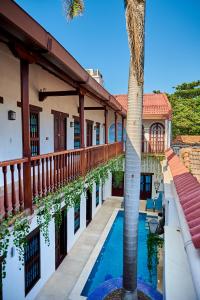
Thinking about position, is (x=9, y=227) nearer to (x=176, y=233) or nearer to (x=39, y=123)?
(x=176, y=233)

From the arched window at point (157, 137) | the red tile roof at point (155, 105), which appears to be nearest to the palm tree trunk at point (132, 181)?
the red tile roof at point (155, 105)

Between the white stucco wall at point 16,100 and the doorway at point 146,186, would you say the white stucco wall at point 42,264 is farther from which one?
the doorway at point 146,186

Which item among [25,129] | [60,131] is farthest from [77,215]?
[25,129]

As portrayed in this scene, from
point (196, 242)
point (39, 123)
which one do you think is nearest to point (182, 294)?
point (196, 242)

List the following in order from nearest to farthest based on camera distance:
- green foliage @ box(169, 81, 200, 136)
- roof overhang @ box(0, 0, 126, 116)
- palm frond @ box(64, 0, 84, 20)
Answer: roof overhang @ box(0, 0, 126, 116) → palm frond @ box(64, 0, 84, 20) → green foliage @ box(169, 81, 200, 136)

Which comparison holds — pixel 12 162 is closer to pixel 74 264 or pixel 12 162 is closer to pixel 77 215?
pixel 74 264

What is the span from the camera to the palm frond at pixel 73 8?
5961 mm

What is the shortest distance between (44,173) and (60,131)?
4914mm

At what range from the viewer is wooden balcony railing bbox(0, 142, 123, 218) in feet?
14.0

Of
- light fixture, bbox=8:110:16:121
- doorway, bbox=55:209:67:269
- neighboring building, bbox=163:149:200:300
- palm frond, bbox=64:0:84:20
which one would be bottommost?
doorway, bbox=55:209:67:269

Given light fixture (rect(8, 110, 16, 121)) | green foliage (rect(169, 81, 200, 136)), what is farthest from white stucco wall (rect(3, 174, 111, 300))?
green foliage (rect(169, 81, 200, 136))

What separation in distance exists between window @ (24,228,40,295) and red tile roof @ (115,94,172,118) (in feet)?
47.2

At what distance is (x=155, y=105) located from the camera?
72.5 ft

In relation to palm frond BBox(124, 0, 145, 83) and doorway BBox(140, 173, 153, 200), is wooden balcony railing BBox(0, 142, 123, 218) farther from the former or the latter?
doorway BBox(140, 173, 153, 200)
